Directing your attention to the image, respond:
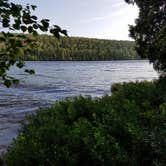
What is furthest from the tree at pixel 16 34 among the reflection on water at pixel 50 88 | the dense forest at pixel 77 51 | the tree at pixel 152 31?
the dense forest at pixel 77 51

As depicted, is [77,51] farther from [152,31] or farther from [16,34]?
[16,34]

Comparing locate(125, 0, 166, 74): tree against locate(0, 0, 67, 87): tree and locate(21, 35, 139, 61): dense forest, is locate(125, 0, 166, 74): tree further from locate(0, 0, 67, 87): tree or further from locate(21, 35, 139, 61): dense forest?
locate(21, 35, 139, 61): dense forest

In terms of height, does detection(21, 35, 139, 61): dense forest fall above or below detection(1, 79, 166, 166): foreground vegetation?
above

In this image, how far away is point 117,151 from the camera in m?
6.47

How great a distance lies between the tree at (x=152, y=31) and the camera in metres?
17.4

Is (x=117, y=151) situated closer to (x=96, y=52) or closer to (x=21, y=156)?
(x=21, y=156)

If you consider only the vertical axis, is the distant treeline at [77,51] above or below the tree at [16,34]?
above

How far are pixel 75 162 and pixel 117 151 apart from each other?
851 mm

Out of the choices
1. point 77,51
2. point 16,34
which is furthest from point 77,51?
point 16,34

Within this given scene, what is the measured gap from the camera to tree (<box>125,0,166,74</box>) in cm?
1741

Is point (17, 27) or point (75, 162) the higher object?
point (17, 27)

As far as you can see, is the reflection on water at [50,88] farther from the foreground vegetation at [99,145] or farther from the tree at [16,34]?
the tree at [16,34]

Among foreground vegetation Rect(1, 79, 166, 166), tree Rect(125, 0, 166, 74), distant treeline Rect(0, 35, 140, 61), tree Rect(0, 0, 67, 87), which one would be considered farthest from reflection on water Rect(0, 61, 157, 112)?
distant treeline Rect(0, 35, 140, 61)

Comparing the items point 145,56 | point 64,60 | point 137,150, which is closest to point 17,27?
point 137,150
